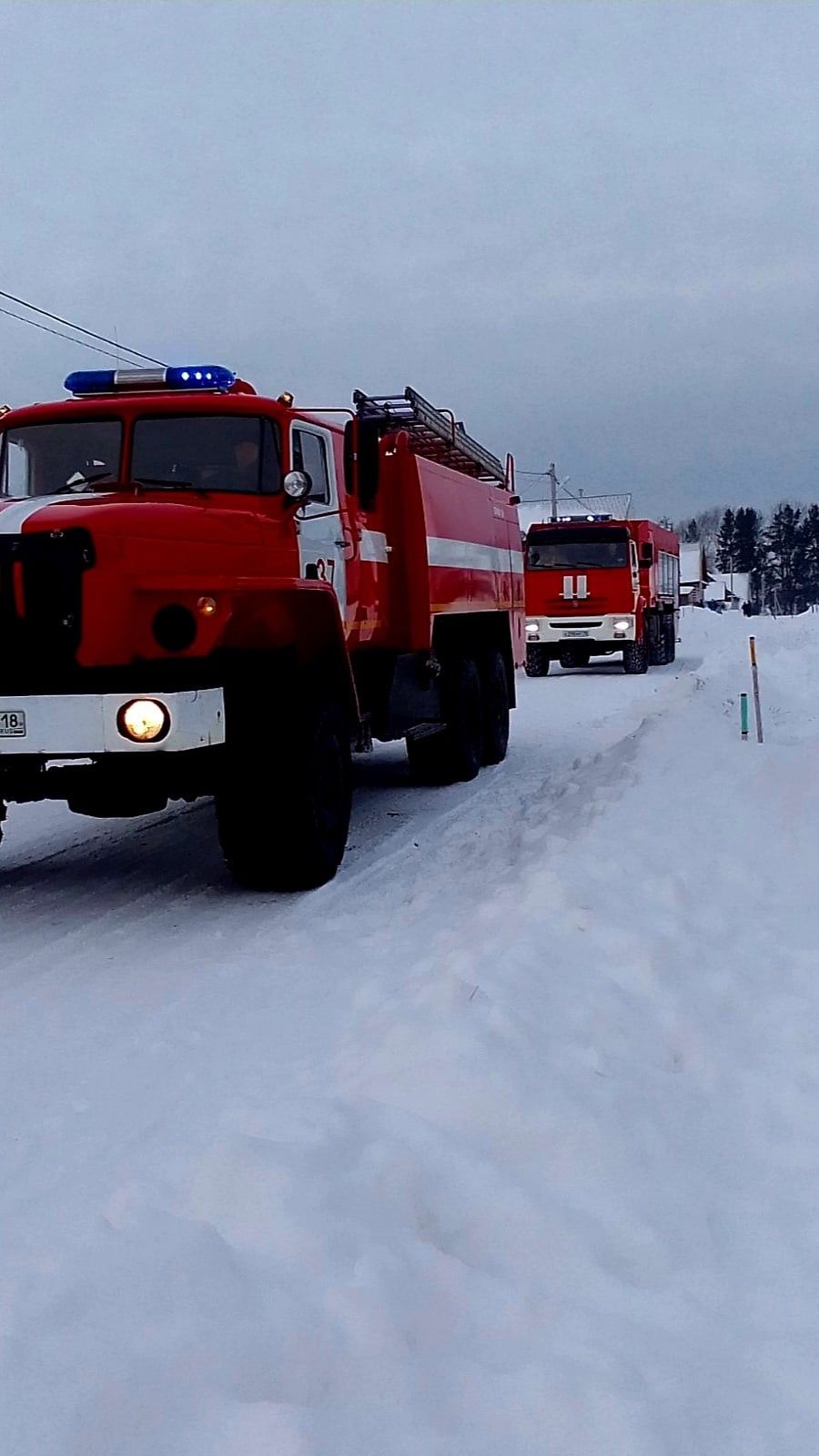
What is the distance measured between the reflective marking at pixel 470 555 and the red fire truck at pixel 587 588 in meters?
9.70

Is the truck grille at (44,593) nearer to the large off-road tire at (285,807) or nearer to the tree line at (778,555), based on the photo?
the large off-road tire at (285,807)

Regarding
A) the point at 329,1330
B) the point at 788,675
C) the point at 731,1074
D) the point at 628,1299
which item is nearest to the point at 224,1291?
the point at 329,1330

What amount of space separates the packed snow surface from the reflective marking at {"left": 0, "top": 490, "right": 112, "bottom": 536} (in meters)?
1.83

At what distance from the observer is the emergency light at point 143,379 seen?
6.88 m

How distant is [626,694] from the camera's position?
57.7 feet

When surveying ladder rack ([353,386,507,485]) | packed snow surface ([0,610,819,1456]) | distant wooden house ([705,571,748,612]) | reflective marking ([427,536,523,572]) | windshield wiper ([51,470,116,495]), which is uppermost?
distant wooden house ([705,571,748,612])

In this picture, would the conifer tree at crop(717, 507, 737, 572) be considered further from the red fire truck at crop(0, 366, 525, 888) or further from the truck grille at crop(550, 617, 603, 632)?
the red fire truck at crop(0, 366, 525, 888)

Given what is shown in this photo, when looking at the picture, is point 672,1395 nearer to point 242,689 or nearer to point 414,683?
point 242,689

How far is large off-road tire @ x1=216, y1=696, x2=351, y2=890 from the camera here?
588 cm

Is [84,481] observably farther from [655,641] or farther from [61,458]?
[655,641]

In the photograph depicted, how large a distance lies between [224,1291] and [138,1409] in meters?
0.32

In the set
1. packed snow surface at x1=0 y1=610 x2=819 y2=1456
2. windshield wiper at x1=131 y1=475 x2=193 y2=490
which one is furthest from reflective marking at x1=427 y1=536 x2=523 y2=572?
packed snow surface at x1=0 y1=610 x2=819 y2=1456

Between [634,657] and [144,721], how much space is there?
1768 centimetres

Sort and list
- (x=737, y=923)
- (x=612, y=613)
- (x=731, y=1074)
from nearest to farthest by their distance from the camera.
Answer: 1. (x=731, y=1074)
2. (x=737, y=923)
3. (x=612, y=613)
